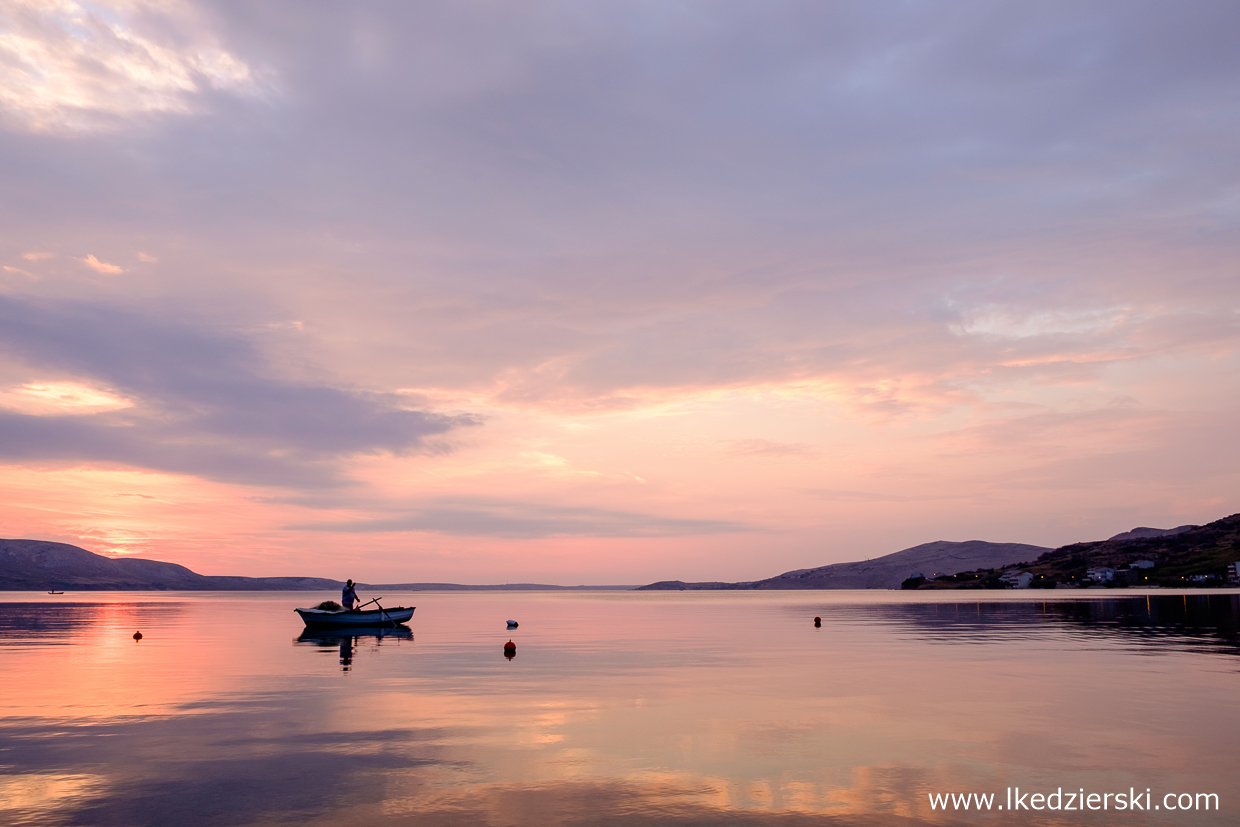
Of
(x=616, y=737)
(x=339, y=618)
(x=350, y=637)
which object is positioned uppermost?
(x=616, y=737)

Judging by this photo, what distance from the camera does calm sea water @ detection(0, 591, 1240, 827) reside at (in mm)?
16547

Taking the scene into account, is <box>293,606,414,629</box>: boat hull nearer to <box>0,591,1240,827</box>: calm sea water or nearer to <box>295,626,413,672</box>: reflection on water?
<box>295,626,413,672</box>: reflection on water

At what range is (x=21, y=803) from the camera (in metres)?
16.8

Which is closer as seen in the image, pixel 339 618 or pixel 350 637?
pixel 350 637

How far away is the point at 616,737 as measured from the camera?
78.0 feet

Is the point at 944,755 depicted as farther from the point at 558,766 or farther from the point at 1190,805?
the point at 558,766

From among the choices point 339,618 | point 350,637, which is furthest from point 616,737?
point 339,618

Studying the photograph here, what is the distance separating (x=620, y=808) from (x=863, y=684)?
2147 cm

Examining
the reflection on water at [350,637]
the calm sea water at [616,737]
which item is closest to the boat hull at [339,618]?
the reflection on water at [350,637]

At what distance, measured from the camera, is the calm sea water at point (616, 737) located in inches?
651

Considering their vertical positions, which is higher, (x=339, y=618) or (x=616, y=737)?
(x=616, y=737)

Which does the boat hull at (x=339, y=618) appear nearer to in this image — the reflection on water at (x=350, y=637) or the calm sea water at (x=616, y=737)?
the reflection on water at (x=350, y=637)

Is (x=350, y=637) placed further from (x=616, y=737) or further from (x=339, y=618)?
(x=616, y=737)

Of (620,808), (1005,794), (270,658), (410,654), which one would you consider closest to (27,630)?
(270,658)
